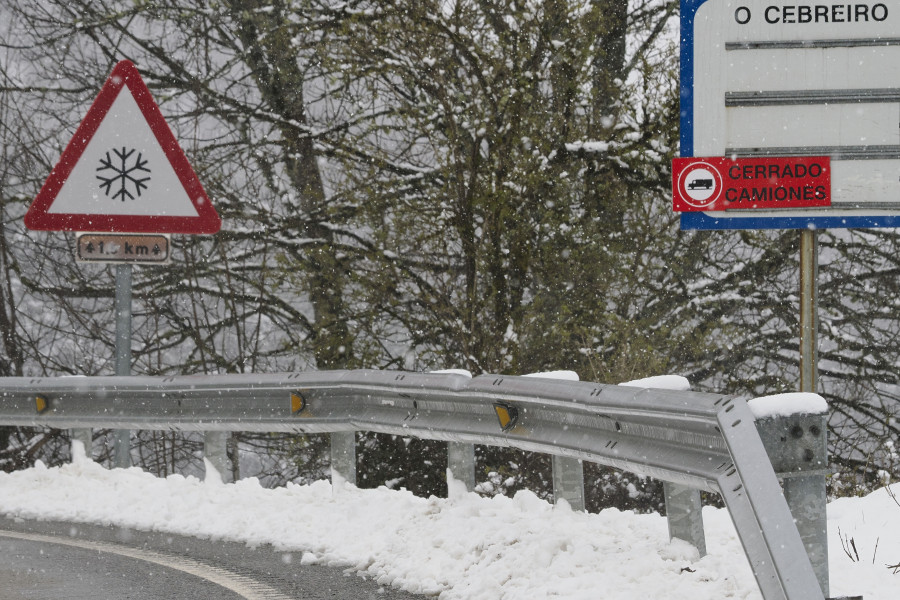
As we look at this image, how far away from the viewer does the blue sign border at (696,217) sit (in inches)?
233

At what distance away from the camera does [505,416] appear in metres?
5.77

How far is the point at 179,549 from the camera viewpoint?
6.11 meters

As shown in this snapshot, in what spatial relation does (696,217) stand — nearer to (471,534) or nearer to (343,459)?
(471,534)

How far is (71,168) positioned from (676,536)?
466 cm

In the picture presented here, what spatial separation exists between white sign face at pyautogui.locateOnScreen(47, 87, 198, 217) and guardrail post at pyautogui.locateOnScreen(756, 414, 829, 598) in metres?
4.97

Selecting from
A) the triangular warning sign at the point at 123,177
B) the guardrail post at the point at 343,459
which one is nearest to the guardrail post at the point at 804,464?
the guardrail post at the point at 343,459

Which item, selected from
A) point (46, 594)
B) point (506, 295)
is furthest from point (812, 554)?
point (506, 295)

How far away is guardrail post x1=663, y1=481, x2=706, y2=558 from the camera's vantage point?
4742 millimetres

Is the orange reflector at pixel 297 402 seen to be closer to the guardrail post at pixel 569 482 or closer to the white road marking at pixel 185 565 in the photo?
the white road marking at pixel 185 565

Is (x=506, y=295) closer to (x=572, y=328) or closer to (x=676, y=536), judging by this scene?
(x=572, y=328)

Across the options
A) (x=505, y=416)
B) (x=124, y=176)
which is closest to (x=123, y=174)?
(x=124, y=176)

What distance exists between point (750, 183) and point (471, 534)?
7.55ft

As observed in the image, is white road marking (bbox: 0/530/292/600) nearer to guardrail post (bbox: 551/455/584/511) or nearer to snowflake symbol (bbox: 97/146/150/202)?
guardrail post (bbox: 551/455/584/511)

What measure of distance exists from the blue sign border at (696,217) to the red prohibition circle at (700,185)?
77mm
